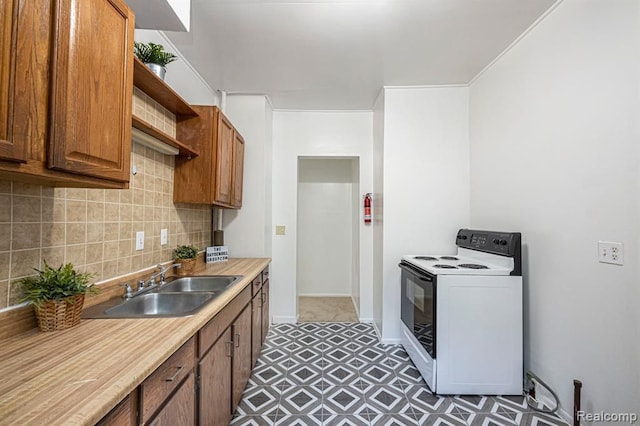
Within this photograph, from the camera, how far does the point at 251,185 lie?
3123 mm

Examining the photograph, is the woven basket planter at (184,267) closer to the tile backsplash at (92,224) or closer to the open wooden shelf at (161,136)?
the tile backsplash at (92,224)

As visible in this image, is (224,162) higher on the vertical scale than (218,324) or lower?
higher

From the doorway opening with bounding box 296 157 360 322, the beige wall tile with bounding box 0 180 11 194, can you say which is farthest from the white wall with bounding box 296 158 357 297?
the beige wall tile with bounding box 0 180 11 194

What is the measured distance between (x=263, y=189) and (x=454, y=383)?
239 cm

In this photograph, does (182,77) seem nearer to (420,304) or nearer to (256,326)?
(256,326)

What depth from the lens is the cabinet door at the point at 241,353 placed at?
171cm

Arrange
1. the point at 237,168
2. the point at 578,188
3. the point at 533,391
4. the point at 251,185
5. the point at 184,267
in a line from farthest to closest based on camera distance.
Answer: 1. the point at 251,185
2. the point at 237,168
3. the point at 184,267
4. the point at 533,391
5. the point at 578,188

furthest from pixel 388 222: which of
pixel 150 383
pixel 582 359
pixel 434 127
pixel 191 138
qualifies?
pixel 150 383

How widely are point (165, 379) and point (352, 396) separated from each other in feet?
4.93

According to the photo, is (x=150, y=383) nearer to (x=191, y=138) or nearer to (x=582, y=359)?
(x=191, y=138)

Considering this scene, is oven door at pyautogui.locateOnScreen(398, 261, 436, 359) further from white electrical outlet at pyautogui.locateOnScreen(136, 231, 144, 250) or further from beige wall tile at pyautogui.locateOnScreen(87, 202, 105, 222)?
beige wall tile at pyautogui.locateOnScreen(87, 202, 105, 222)

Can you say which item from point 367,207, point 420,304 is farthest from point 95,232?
point 367,207

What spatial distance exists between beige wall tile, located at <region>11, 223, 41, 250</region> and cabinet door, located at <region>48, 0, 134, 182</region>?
39 cm

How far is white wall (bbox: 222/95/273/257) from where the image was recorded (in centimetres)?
305
